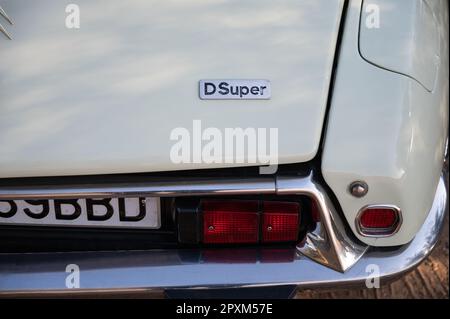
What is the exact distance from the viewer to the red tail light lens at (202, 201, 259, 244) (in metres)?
1.96

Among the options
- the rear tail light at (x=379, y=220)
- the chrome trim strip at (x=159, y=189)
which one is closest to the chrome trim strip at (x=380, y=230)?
the rear tail light at (x=379, y=220)

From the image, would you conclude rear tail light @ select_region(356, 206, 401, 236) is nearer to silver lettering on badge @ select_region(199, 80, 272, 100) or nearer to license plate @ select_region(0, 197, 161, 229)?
silver lettering on badge @ select_region(199, 80, 272, 100)

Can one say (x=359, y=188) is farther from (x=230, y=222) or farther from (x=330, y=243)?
(x=230, y=222)

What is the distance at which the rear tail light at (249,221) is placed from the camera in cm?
196

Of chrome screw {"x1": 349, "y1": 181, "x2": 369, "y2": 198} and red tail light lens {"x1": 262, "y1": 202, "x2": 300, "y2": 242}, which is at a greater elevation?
chrome screw {"x1": 349, "y1": 181, "x2": 369, "y2": 198}

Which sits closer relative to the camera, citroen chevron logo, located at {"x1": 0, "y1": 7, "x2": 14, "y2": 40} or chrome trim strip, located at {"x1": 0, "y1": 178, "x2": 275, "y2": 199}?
chrome trim strip, located at {"x1": 0, "y1": 178, "x2": 275, "y2": 199}

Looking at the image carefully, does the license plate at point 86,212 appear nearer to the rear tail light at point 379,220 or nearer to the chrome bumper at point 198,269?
the chrome bumper at point 198,269

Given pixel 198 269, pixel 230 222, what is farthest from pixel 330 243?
pixel 198 269

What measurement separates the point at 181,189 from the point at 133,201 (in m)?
0.19

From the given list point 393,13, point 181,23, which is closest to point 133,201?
point 181,23

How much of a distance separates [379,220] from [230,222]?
1.56ft

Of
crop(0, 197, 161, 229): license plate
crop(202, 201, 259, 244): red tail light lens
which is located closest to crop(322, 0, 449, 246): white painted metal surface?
crop(202, 201, 259, 244): red tail light lens

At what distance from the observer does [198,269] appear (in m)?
1.97

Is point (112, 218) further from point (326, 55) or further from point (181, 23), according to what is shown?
point (326, 55)
